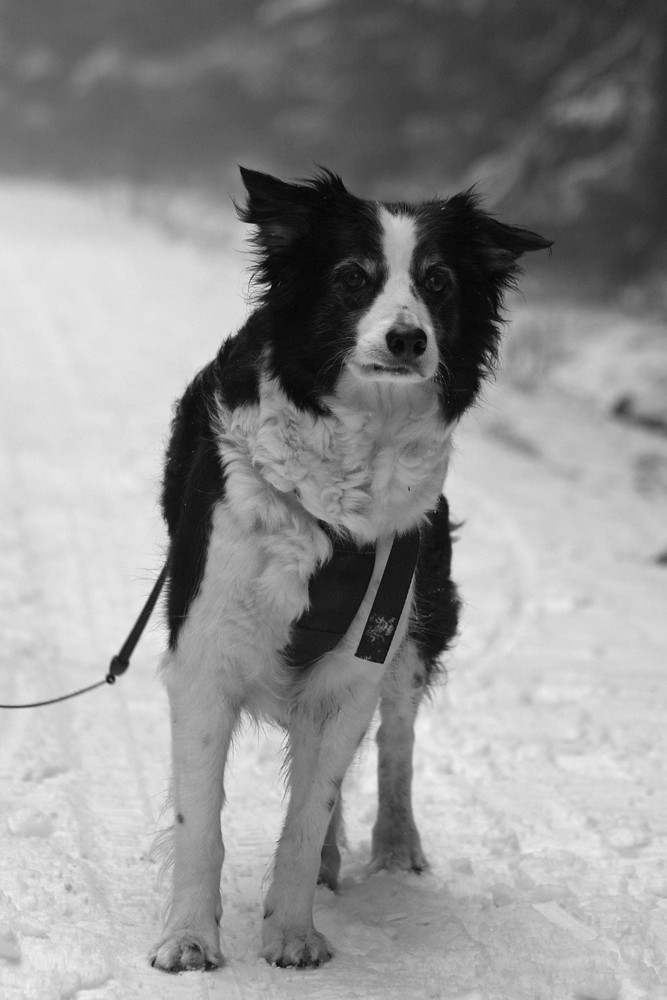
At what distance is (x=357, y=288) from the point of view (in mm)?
3070

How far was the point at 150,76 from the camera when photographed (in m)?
31.8

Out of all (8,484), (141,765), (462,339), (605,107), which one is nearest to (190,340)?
(8,484)

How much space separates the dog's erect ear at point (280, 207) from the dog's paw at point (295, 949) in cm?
188

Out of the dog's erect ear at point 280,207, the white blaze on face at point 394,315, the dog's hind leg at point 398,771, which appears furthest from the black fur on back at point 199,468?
the dog's hind leg at point 398,771

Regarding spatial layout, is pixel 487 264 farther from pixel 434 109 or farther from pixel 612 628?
pixel 434 109

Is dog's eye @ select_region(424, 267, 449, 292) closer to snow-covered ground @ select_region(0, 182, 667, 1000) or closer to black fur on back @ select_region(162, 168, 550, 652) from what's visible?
black fur on back @ select_region(162, 168, 550, 652)

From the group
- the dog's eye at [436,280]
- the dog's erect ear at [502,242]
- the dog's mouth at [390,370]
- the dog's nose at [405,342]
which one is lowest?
the dog's mouth at [390,370]

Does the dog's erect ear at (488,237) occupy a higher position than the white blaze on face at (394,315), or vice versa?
the dog's erect ear at (488,237)

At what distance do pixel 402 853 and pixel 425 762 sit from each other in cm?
89

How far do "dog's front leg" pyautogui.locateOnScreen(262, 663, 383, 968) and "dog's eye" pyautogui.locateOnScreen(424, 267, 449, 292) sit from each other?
1058mm

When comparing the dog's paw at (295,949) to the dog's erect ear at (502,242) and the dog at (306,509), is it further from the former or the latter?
the dog's erect ear at (502,242)

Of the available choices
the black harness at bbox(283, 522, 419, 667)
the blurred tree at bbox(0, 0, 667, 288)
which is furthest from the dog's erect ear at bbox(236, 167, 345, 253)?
the blurred tree at bbox(0, 0, 667, 288)

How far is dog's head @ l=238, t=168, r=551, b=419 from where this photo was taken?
2.97 metres

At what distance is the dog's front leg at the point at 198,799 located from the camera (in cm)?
296
